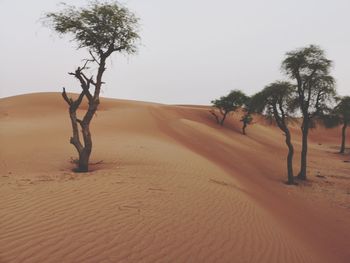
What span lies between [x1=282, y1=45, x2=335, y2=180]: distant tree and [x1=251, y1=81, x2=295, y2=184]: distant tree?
0.60 meters

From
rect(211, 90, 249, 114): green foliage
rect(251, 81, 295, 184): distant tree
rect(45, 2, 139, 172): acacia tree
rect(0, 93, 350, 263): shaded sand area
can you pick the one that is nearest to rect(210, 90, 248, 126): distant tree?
rect(211, 90, 249, 114): green foliage

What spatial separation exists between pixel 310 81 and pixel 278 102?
204cm

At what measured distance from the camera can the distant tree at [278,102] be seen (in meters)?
17.2

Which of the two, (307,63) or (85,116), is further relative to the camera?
(307,63)

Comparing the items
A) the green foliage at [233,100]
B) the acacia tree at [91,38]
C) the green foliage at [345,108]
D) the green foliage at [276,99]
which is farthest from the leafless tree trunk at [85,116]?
the green foliage at [345,108]

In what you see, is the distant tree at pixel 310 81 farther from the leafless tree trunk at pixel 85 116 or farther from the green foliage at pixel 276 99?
the leafless tree trunk at pixel 85 116

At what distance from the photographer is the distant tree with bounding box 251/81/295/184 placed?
56.3ft

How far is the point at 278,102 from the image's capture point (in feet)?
57.5

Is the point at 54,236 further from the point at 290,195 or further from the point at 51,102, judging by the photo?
the point at 51,102

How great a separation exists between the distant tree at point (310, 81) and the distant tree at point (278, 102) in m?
0.60

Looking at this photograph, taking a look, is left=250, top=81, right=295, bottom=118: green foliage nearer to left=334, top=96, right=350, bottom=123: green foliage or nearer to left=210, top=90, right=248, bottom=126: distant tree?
left=210, top=90, right=248, bottom=126: distant tree

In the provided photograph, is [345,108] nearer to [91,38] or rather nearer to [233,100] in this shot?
[233,100]

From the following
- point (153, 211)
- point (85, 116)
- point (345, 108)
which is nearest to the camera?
point (153, 211)

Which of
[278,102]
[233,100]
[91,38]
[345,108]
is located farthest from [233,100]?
[91,38]
